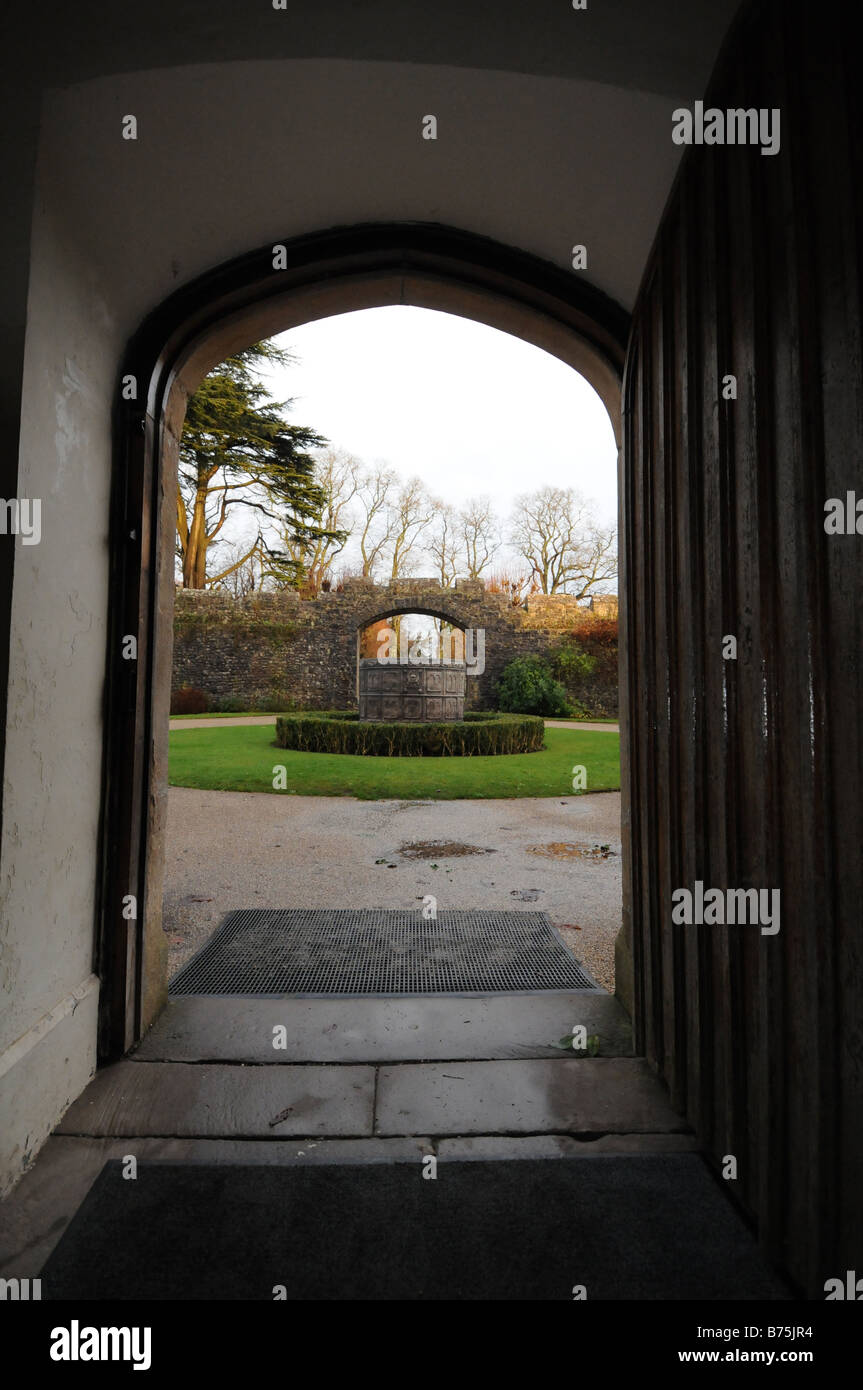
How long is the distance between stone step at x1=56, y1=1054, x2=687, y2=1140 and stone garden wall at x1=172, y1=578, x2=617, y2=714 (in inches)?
658

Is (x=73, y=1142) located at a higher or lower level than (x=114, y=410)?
lower

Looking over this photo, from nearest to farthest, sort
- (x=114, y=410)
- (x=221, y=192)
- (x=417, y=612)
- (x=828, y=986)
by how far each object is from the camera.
Result: (x=828, y=986) → (x=221, y=192) → (x=114, y=410) → (x=417, y=612)

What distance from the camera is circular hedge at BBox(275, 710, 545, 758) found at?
1109cm

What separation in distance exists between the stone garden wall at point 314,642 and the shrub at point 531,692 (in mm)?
648

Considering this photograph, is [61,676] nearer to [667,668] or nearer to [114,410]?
[114,410]

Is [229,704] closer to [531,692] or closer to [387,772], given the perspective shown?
[531,692]

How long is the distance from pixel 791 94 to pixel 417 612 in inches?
686

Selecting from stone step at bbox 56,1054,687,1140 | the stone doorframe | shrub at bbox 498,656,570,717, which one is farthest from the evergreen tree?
stone step at bbox 56,1054,687,1140

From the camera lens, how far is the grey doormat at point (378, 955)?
2.82 meters

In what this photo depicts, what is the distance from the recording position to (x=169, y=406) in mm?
2578

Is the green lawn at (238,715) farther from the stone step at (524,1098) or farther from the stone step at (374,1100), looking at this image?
the stone step at (524,1098)

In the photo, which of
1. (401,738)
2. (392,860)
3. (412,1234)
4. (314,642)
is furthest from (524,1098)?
A: (314,642)

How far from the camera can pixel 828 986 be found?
4.12 feet
